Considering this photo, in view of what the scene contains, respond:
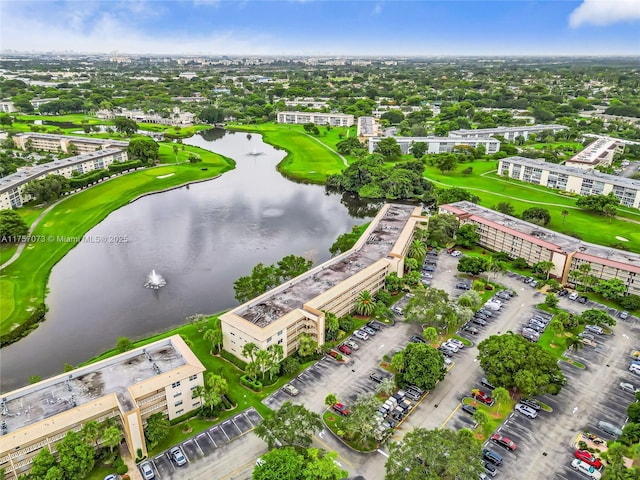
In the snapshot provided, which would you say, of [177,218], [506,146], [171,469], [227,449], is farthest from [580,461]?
[506,146]

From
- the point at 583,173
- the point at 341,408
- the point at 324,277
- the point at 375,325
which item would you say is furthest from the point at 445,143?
the point at 341,408

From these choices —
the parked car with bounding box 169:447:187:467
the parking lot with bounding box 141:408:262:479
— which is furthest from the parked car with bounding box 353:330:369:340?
the parked car with bounding box 169:447:187:467

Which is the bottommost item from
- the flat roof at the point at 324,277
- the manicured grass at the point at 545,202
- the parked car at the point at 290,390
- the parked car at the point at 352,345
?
the parked car at the point at 290,390

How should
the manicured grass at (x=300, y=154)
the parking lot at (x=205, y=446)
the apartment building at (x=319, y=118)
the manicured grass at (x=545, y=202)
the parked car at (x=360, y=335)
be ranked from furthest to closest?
the apartment building at (x=319, y=118) → the manicured grass at (x=300, y=154) → the manicured grass at (x=545, y=202) → the parked car at (x=360, y=335) → the parking lot at (x=205, y=446)

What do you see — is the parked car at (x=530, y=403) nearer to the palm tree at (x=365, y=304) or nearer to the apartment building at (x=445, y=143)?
the palm tree at (x=365, y=304)

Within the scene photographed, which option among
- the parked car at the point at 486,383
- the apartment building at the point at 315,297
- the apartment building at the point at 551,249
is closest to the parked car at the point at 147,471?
the apartment building at the point at 315,297

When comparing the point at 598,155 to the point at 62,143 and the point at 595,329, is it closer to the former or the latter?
the point at 595,329

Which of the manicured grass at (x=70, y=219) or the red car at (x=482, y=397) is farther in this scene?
the manicured grass at (x=70, y=219)
